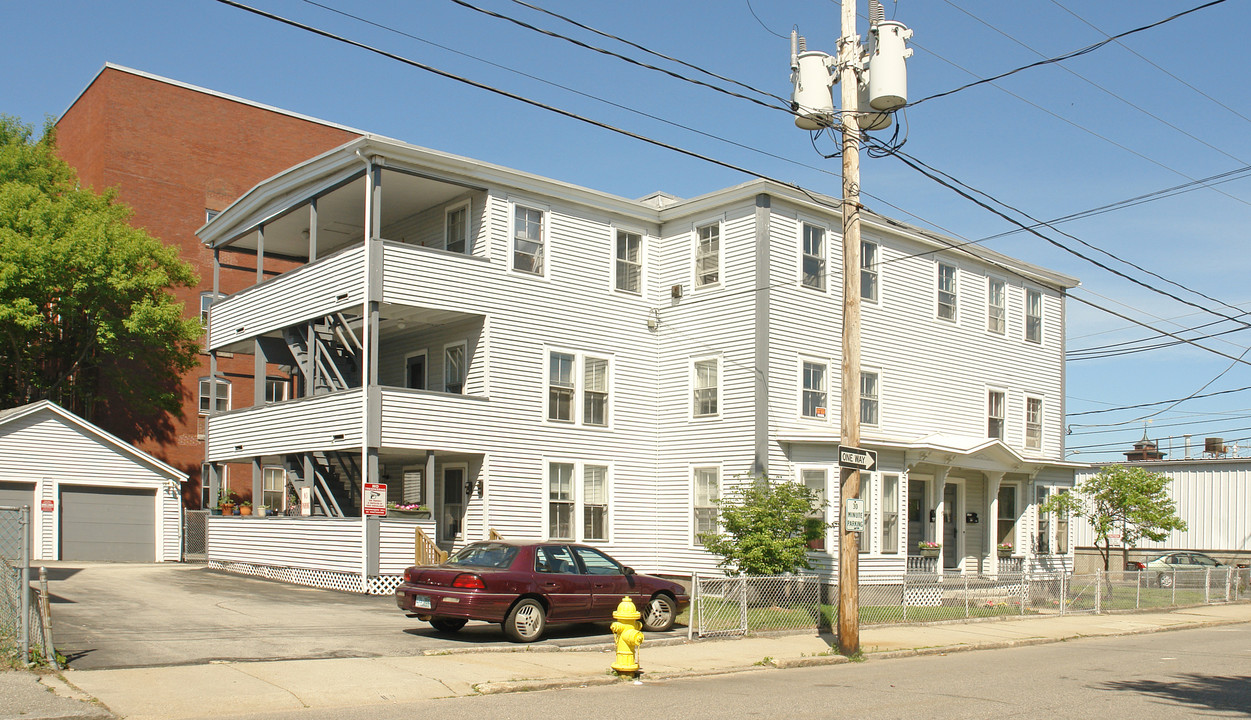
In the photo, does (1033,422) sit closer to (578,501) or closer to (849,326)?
(578,501)

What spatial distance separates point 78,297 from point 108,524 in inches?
306

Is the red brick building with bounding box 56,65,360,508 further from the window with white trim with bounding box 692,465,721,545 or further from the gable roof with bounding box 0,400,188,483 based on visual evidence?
the window with white trim with bounding box 692,465,721,545

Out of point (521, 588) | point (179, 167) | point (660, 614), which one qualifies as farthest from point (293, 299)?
point (179, 167)

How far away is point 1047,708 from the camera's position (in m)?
11.3

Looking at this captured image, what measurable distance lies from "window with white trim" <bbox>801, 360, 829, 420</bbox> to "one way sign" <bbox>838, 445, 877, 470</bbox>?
9622 millimetres

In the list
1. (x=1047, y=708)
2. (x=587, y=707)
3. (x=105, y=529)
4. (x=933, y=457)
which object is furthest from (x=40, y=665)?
(x=105, y=529)

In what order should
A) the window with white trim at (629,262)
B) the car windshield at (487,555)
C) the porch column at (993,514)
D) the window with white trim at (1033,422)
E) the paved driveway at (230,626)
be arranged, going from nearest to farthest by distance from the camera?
the paved driveway at (230,626)
the car windshield at (487,555)
the window with white trim at (629,262)
the porch column at (993,514)
the window with white trim at (1033,422)

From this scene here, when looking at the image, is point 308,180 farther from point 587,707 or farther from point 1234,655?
point 1234,655

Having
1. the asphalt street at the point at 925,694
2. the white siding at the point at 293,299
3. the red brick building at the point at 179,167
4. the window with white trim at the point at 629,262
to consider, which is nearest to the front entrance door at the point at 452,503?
the white siding at the point at 293,299

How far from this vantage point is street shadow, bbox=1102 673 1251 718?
11625 millimetres

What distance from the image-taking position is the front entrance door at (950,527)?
30016 millimetres

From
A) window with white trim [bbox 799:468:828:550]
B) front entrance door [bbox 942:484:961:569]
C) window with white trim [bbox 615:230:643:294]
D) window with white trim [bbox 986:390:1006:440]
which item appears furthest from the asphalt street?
window with white trim [bbox 986:390:1006:440]

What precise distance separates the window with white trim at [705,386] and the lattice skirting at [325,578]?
8.44 m

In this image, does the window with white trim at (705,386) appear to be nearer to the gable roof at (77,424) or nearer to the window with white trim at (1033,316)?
the window with white trim at (1033,316)
